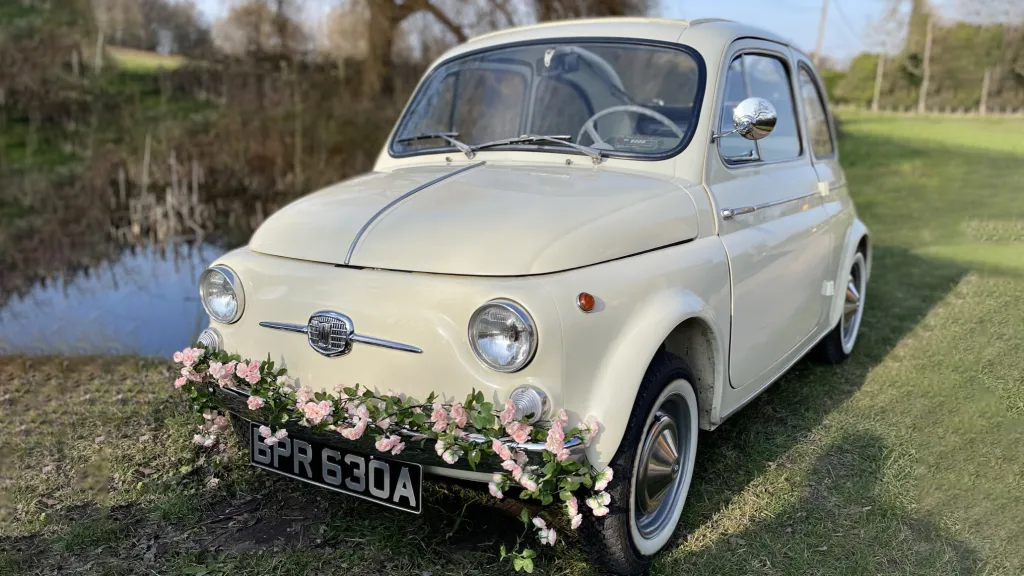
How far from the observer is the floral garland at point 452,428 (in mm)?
2025

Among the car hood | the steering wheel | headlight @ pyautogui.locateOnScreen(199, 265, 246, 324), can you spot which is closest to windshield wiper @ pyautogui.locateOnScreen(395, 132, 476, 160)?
the car hood

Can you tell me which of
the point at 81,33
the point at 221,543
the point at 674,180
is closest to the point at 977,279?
the point at 674,180

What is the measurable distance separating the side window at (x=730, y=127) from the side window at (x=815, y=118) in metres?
0.90

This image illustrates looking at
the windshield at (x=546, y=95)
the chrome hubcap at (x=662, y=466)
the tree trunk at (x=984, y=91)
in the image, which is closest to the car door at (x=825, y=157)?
the windshield at (x=546, y=95)

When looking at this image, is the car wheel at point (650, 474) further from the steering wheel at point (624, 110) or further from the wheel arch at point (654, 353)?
the steering wheel at point (624, 110)

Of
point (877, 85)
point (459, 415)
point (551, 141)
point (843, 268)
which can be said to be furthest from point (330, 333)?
point (877, 85)

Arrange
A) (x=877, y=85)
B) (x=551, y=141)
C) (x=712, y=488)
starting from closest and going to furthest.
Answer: (x=712, y=488)
(x=551, y=141)
(x=877, y=85)

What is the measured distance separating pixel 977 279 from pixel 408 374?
504 centimetres

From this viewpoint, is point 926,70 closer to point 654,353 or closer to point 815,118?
point 815,118

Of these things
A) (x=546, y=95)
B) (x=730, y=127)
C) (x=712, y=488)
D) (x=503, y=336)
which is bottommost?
(x=712, y=488)

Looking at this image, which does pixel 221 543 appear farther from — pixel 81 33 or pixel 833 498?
pixel 81 33

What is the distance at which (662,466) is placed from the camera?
101 inches

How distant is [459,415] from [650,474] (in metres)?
0.80

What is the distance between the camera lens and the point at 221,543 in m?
2.77
